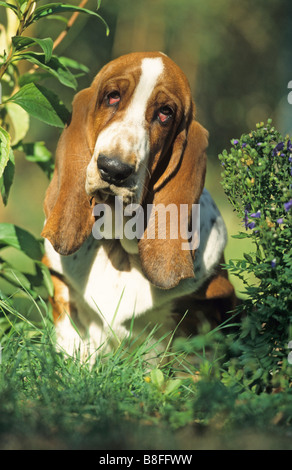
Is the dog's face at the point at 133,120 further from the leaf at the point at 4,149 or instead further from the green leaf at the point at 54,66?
the leaf at the point at 4,149

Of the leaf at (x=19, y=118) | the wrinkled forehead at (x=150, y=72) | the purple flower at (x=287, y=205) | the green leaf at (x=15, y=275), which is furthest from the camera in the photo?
the leaf at (x=19, y=118)

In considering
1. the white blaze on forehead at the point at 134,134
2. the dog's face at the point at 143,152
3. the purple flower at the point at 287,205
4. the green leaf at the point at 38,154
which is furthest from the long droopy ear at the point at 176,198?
the green leaf at the point at 38,154

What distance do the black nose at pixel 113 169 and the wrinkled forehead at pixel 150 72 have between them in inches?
17.4

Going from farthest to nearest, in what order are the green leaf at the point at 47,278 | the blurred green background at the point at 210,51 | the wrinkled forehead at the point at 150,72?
the blurred green background at the point at 210,51 → the green leaf at the point at 47,278 → the wrinkled forehead at the point at 150,72

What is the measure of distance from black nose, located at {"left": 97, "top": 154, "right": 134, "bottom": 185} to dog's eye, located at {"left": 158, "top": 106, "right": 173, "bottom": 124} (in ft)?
1.23

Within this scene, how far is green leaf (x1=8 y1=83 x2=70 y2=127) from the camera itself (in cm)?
295

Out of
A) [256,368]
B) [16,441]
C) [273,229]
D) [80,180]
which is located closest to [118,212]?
[80,180]

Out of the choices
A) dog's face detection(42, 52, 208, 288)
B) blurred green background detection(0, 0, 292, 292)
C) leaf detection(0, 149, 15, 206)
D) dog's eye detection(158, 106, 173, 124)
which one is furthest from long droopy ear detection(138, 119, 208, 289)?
blurred green background detection(0, 0, 292, 292)

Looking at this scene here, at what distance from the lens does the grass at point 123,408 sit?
1.96 meters

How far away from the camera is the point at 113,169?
2.57 meters

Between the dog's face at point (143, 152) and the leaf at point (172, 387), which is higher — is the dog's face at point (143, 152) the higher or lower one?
the higher one

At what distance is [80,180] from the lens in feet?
9.59

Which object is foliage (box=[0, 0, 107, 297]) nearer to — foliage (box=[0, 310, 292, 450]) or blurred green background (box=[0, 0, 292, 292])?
foliage (box=[0, 310, 292, 450])
